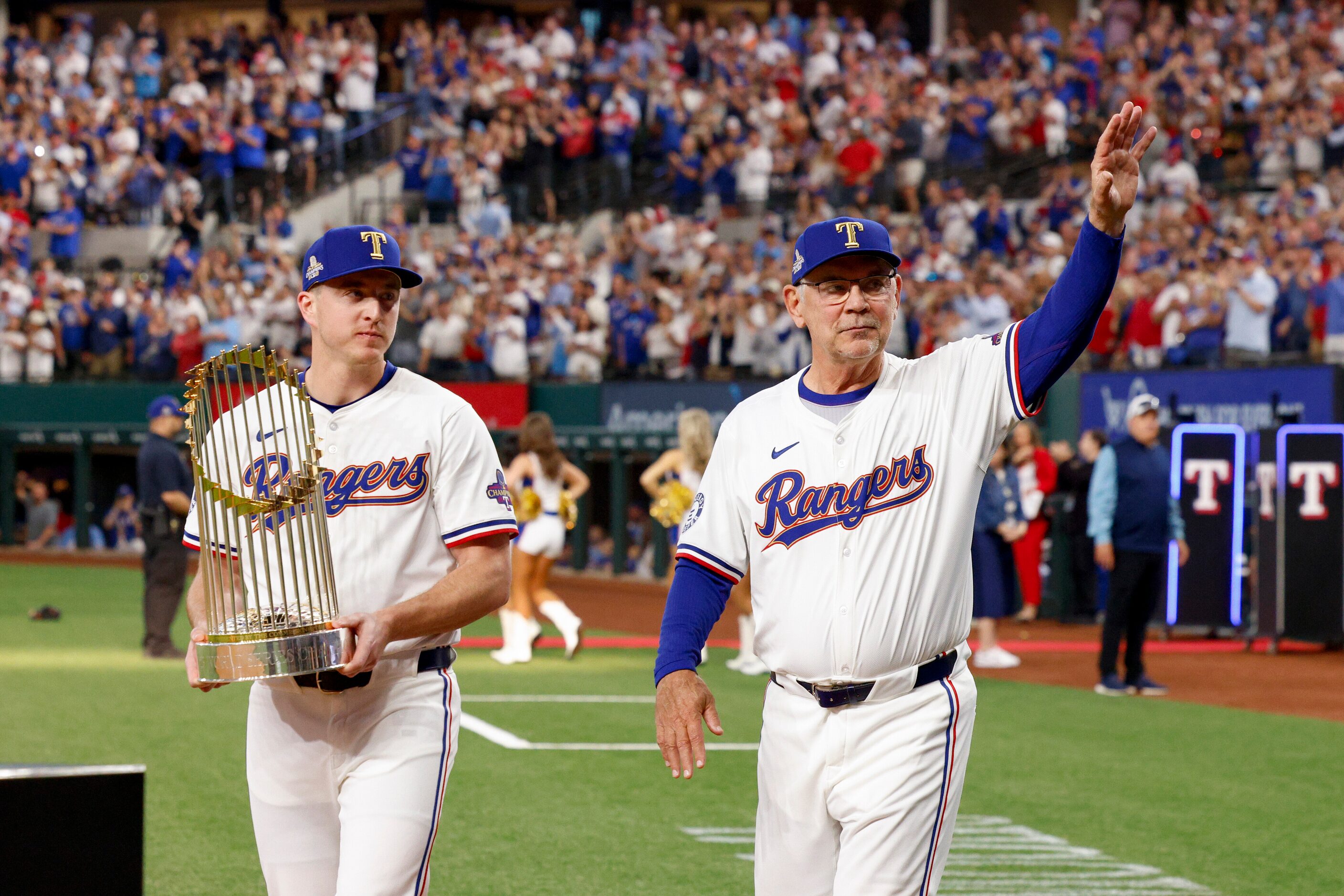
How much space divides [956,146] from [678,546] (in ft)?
69.3

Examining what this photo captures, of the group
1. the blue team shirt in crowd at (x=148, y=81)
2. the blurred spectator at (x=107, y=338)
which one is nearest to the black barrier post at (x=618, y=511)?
the blurred spectator at (x=107, y=338)

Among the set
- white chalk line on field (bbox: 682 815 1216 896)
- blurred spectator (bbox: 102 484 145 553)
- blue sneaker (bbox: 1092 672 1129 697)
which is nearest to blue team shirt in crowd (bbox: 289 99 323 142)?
blurred spectator (bbox: 102 484 145 553)

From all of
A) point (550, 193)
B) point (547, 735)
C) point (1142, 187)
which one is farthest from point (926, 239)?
point (547, 735)

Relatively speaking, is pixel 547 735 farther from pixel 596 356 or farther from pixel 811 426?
pixel 596 356

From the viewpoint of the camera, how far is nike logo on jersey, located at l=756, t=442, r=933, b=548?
14.1 ft

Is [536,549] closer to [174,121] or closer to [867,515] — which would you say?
[867,515]

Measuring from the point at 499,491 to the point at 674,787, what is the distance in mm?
5090

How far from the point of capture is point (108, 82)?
3161cm

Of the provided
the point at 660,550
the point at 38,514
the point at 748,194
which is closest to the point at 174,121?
the point at 38,514

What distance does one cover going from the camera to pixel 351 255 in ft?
14.5

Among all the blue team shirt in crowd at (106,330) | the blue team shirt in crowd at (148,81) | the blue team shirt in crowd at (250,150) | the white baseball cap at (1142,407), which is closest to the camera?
the white baseball cap at (1142,407)

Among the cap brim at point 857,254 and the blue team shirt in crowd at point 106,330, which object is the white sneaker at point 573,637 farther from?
the blue team shirt in crowd at point 106,330

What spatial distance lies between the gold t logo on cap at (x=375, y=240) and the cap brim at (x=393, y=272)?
0.03 metres

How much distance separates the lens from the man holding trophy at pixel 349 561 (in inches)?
165
